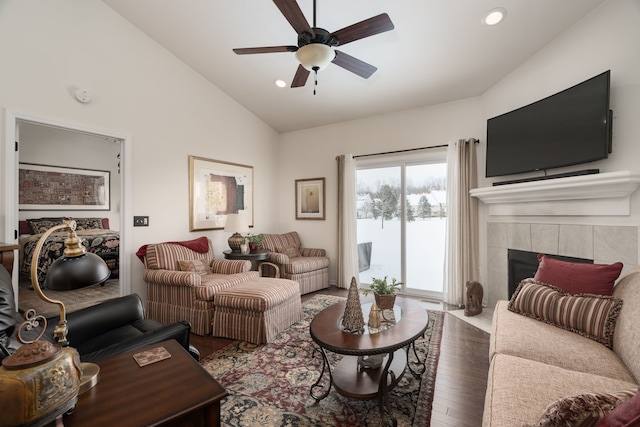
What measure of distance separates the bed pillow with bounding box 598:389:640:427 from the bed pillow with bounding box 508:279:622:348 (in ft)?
4.39

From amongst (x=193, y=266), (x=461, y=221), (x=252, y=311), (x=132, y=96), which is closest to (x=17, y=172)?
(x=132, y=96)

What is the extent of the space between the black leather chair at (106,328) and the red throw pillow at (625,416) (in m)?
1.78

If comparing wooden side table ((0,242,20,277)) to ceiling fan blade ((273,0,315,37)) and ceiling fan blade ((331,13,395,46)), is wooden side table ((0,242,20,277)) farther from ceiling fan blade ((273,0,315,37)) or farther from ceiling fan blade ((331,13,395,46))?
ceiling fan blade ((331,13,395,46))

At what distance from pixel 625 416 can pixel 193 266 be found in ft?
11.3

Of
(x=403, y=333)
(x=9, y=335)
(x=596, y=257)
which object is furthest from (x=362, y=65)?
(x=9, y=335)

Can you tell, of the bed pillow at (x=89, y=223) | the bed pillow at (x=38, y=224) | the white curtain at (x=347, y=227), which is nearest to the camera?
the white curtain at (x=347, y=227)

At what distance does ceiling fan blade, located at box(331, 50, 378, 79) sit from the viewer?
Answer: 2.31 metres

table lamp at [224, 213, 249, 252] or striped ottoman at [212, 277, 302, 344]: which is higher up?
table lamp at [224, 213, 249, 252]

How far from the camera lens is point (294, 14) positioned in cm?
183

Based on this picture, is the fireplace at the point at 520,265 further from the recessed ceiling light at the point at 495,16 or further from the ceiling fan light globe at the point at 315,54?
the ceiling fan light globe at the point at 315,54

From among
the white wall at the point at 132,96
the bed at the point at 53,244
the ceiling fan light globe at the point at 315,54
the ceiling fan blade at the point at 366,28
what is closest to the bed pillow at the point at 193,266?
the white wall at the point at 132,96

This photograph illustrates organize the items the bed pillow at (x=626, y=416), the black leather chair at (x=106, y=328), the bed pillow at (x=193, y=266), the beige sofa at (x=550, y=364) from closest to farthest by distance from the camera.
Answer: the bed pillow at (x=626, y=416) → the beige sofa at (x=550, y=364) → the black leather chair at (x=106, y=328) → the bed pillow at (x=193, y=266)

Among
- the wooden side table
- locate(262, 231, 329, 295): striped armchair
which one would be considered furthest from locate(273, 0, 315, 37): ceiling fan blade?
locate(262, 231, 329, 295): striped armchair

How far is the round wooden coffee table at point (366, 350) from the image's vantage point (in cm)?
162
